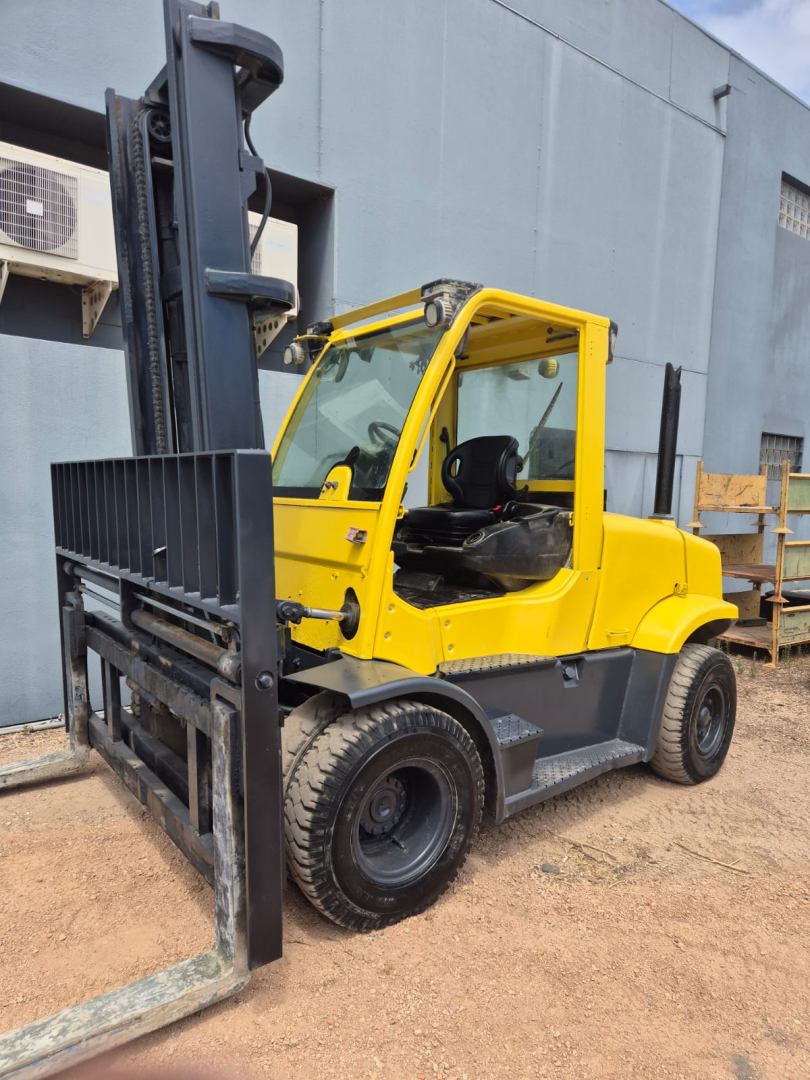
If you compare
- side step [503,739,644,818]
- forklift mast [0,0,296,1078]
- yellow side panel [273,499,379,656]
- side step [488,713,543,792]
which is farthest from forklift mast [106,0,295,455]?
side step [503,739,644,818]

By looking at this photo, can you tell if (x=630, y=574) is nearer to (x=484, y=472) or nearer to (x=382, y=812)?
(x=484, y=472)

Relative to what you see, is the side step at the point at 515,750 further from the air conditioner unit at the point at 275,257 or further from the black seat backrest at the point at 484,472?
the air conditioner unit at the point at 275,257

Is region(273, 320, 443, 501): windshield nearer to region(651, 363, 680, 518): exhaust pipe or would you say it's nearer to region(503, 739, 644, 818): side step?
region(503, 739, 644, 818): side step

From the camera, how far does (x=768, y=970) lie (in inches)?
106

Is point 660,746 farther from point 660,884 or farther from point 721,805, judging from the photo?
point 660,884

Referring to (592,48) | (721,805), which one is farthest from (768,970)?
(592,48)

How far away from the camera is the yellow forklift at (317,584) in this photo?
2330 millimetres

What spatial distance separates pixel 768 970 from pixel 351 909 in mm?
1572

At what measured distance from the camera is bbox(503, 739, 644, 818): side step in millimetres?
3250

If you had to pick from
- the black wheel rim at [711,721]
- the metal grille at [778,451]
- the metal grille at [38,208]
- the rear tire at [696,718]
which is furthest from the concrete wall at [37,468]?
the metal grille at [778,451]

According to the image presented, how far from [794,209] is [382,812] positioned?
12.5 metres

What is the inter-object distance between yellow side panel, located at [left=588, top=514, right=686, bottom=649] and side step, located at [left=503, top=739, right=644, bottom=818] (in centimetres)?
55

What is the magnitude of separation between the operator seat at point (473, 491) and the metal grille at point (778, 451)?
899 cm

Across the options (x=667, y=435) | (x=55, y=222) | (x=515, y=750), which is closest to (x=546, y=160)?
(x=667, y=435)
